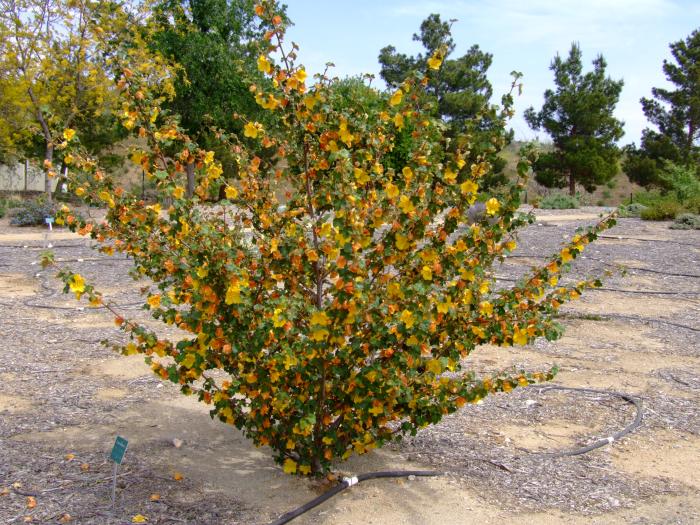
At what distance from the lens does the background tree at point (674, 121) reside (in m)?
29.7

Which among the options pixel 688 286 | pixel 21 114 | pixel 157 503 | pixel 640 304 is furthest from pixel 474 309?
pixel 21 114

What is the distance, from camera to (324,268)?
312 centimetres

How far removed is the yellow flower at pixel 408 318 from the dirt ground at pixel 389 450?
933mm

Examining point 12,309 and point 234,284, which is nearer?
point 234,284

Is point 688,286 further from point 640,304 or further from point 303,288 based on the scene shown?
point 303,288

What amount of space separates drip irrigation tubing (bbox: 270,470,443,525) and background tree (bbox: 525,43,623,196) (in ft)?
84.5

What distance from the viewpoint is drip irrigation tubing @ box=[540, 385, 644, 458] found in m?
3.71

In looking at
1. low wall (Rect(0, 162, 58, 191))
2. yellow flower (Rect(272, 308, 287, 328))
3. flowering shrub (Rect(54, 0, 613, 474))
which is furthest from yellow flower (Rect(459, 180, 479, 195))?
low wall (Rect(0, 162, 58, 191))

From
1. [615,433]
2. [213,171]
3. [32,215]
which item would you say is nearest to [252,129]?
[213,171]

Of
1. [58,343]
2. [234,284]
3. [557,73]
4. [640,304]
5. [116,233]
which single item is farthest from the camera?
[557,73]

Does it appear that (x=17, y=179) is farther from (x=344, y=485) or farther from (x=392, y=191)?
(x=392, y=191)

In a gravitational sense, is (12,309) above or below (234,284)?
below

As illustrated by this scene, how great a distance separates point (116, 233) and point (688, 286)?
7560 millimetres

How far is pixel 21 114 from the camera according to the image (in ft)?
61.4
